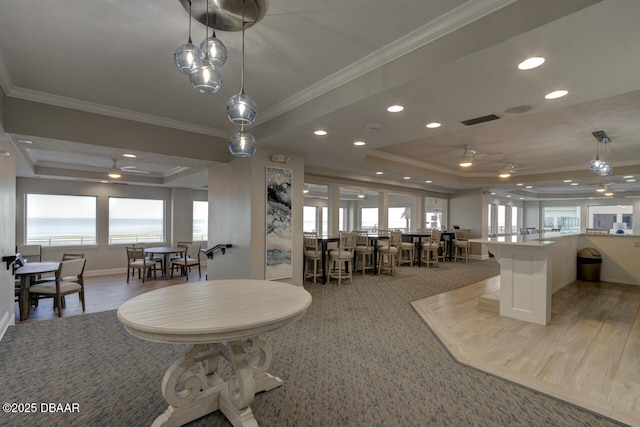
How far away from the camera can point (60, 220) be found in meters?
7.69

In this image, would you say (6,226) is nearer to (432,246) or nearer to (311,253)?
(311,253)

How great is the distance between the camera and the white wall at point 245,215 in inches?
173

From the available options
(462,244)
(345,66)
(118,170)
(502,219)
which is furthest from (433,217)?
(345,66)

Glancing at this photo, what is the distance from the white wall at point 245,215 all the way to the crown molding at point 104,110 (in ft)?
2.45

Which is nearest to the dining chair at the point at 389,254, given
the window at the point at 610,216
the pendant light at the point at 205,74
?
the pendant light at the point at 205,74

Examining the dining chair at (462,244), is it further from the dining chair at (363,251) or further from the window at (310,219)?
the window at (310,219)

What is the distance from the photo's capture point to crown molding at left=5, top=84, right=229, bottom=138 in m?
3.20

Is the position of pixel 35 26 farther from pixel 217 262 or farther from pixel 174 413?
pixel 217 262

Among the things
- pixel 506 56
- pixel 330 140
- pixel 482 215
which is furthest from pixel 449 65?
pixel 482 215

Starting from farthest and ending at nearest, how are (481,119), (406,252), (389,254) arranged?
(406,252) < (389,254) < (481,119)

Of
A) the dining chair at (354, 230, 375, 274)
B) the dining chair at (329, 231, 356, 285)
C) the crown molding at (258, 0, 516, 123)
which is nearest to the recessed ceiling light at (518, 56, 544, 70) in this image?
the crown molding at (258, 0, 516, 123)

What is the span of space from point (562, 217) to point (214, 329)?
18660mm

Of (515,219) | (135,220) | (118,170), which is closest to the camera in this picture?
(118,170)

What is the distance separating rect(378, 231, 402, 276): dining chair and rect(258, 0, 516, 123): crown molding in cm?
442
